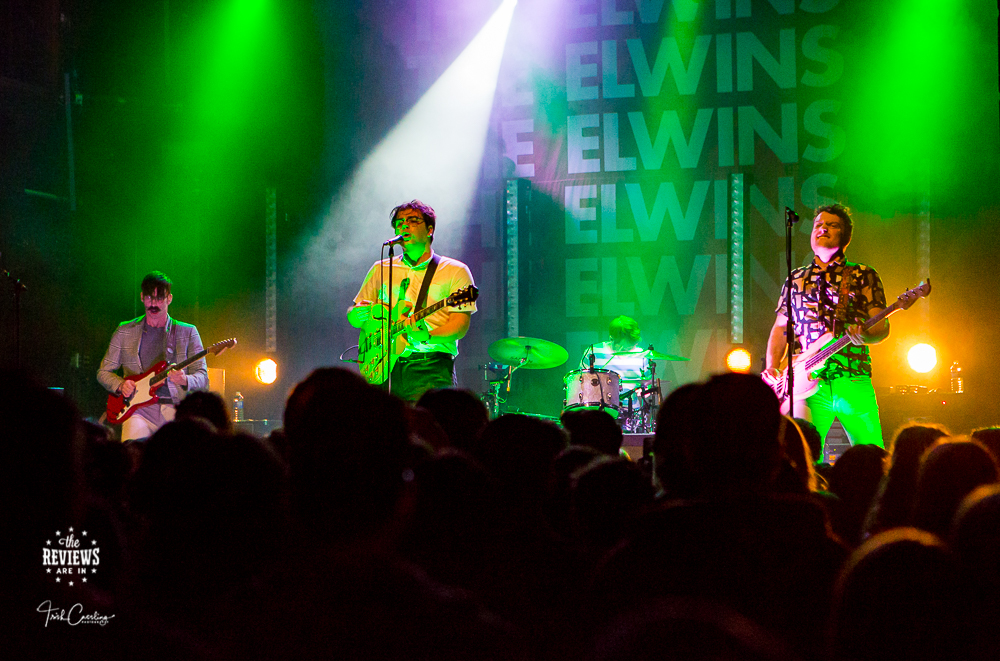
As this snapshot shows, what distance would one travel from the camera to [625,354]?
987cm

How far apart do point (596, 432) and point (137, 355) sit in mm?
5074

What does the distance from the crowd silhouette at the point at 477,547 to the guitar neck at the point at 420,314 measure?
11.8 ft

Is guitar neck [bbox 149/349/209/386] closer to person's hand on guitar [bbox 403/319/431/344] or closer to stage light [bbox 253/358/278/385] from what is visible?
person's hand on guitar [bbox 403/319/431/344]

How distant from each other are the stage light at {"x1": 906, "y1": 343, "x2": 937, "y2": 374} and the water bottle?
8.0 inches

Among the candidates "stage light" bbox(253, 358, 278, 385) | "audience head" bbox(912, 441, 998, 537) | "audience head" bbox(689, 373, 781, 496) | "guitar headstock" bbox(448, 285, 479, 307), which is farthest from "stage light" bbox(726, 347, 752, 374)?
"audience head" bbox(689, 373, 781, 496)

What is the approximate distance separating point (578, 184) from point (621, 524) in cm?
898

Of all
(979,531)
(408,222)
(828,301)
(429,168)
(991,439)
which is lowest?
(991,439)

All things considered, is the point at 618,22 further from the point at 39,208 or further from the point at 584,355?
the point at 39,208

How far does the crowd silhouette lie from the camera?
1246mm

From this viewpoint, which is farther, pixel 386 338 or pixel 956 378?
pixel 956 378

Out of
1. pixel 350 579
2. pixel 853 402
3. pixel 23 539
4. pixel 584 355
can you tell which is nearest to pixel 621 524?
pixel 350 579

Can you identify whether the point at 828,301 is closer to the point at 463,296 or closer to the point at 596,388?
the point at 463,296

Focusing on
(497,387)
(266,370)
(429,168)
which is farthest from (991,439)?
(266,370)

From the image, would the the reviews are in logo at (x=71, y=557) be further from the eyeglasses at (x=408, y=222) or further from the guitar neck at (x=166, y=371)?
the guitar neck at (x=166, y=371)
